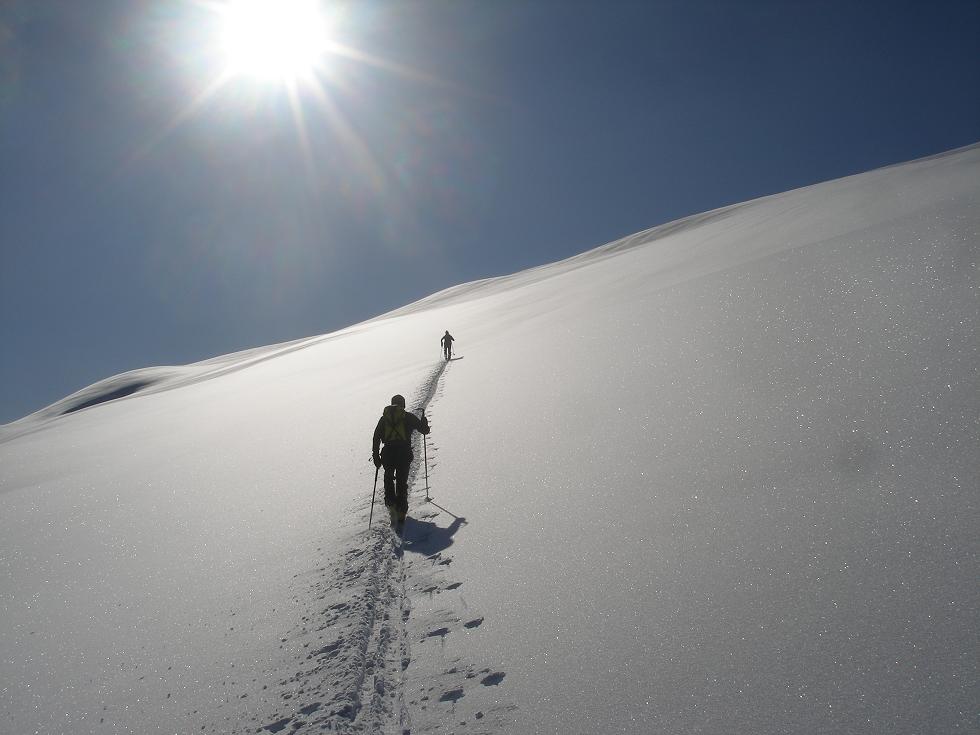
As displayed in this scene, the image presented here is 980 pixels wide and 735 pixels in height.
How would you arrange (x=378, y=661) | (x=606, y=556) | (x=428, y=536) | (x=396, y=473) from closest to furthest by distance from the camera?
(x=378, y=661) < (x=606, y=556) < (x=428, y=536) < (x=396, y=473)

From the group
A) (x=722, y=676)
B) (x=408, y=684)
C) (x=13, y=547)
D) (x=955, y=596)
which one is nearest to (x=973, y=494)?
(x=955, y=596)

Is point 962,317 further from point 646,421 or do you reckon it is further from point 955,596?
point 955,596

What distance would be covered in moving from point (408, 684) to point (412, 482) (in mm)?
4126

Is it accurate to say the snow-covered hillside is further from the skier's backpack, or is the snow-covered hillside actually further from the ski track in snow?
the skier's backpack

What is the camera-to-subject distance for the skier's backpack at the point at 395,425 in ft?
22.0

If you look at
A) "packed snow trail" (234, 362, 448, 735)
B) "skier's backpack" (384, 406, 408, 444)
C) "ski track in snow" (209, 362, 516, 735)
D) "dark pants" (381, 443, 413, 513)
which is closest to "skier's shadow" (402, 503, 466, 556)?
"ski track in snow" (209, 362, 516, 735)

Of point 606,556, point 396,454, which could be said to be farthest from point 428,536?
point 606,556

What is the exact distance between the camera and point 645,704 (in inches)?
110

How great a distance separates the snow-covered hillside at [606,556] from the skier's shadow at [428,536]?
0.07m

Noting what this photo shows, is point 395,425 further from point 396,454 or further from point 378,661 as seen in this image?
point 378,661

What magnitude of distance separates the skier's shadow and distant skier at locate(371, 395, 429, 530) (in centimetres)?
28

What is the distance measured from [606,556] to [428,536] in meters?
2.13

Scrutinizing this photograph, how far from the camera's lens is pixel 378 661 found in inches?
144

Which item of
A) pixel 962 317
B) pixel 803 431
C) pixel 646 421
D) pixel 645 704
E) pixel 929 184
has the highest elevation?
pixel 929 184
